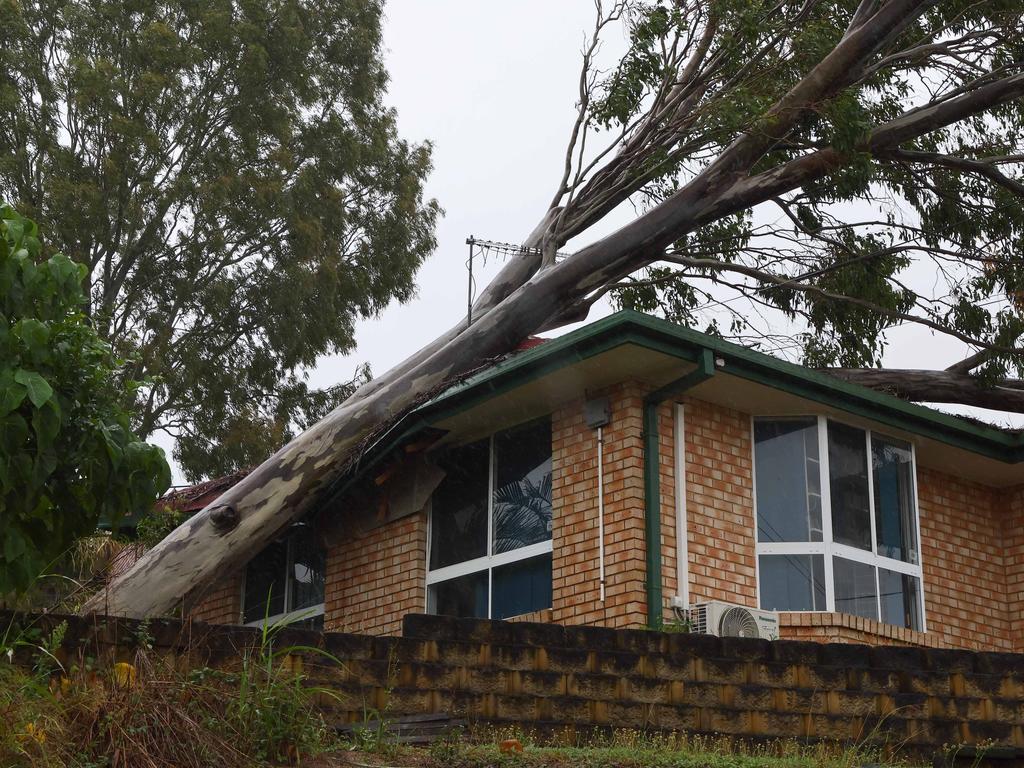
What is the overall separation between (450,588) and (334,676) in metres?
5.72

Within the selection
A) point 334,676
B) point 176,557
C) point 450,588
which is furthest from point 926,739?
point 176,557

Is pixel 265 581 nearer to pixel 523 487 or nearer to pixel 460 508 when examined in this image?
pixel 460 508

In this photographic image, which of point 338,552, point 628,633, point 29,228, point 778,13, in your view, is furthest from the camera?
point 778,13

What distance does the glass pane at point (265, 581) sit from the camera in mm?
15914

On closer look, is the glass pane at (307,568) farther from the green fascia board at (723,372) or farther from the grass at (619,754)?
the grass at (619,754)

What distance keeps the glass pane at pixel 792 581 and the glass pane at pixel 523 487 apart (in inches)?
79.4

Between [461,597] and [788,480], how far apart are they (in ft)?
10.8

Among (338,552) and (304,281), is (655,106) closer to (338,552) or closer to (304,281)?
(338,552)

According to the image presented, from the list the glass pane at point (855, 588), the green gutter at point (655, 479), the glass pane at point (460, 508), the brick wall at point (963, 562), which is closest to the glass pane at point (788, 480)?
the glass pane at point (855, 588)

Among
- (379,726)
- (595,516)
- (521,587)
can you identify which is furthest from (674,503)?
(379,726)

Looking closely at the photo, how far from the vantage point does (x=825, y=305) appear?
16.7 meters

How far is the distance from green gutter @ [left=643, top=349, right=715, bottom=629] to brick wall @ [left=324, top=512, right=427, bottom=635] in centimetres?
287

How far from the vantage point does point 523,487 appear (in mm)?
13125

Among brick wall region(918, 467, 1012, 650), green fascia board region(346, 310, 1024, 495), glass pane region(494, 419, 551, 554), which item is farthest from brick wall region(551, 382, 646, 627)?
brick wall region(918, 467, 1012, 650)
